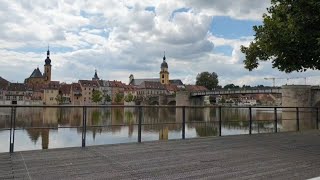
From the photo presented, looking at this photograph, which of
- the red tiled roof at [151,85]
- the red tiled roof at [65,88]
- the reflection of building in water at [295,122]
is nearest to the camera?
the reflection of building in water at [295,122]

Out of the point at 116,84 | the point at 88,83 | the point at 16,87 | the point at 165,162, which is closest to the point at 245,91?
the point at 88,83

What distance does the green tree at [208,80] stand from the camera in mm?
148375

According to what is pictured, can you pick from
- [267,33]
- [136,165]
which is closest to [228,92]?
[267,33]

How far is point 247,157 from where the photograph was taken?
335 inches

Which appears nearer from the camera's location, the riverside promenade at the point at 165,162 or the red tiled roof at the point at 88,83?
the riverside promenade at the point at 165,162

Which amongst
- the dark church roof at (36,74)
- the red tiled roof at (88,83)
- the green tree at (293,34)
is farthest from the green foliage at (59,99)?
the green tree at (293,34)

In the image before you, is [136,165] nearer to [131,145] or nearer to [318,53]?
[131,145]

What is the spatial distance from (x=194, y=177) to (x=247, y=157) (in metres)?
2.64

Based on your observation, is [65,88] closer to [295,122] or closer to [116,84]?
[116,84]

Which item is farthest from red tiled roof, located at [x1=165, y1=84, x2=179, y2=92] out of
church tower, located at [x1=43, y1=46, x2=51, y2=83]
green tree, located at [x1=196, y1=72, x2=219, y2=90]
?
church tower, located at [x1=43, y1=46, x2=51, y2=83]

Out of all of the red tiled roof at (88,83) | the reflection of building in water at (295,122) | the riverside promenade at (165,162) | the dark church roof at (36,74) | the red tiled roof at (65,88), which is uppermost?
the dark church roof at (36,74)

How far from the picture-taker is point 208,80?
149 m

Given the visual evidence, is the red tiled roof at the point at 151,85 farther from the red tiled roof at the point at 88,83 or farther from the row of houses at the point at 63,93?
the red tiled roof at the point at 88,83

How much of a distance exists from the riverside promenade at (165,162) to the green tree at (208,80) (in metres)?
139
